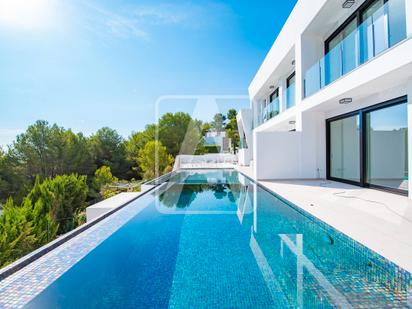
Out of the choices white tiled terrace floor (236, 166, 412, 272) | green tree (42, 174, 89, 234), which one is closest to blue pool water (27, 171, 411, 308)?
white tiled terrace floor (236, 166, 412, 272)

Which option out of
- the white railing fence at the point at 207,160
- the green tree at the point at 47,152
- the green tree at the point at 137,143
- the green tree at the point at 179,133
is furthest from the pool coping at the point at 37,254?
the green tree at the point at 137,143

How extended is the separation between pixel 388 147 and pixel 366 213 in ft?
11.0

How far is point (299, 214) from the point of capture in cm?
548

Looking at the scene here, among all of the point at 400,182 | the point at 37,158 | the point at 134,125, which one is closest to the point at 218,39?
the point at 400,182

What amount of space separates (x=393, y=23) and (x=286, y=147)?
16.5 ft

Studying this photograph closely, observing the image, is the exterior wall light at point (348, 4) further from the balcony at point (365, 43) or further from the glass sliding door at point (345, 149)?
the glass sliding door at point (345, 149)

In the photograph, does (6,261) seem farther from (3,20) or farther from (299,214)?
(3,20)

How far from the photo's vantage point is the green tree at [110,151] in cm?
3678

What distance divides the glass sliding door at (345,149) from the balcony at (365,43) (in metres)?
1.66

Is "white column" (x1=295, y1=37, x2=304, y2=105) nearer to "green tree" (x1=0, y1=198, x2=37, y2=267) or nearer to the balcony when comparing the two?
the balcony

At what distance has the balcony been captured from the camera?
17.7 ft

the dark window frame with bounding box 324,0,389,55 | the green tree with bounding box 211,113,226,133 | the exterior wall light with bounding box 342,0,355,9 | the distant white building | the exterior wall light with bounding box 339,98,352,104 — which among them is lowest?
the exterior wall light with bounding box 339,98,352,104

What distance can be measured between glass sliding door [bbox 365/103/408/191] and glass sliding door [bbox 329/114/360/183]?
540 mm

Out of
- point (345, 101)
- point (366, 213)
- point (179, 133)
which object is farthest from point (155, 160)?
point (366, 213)
